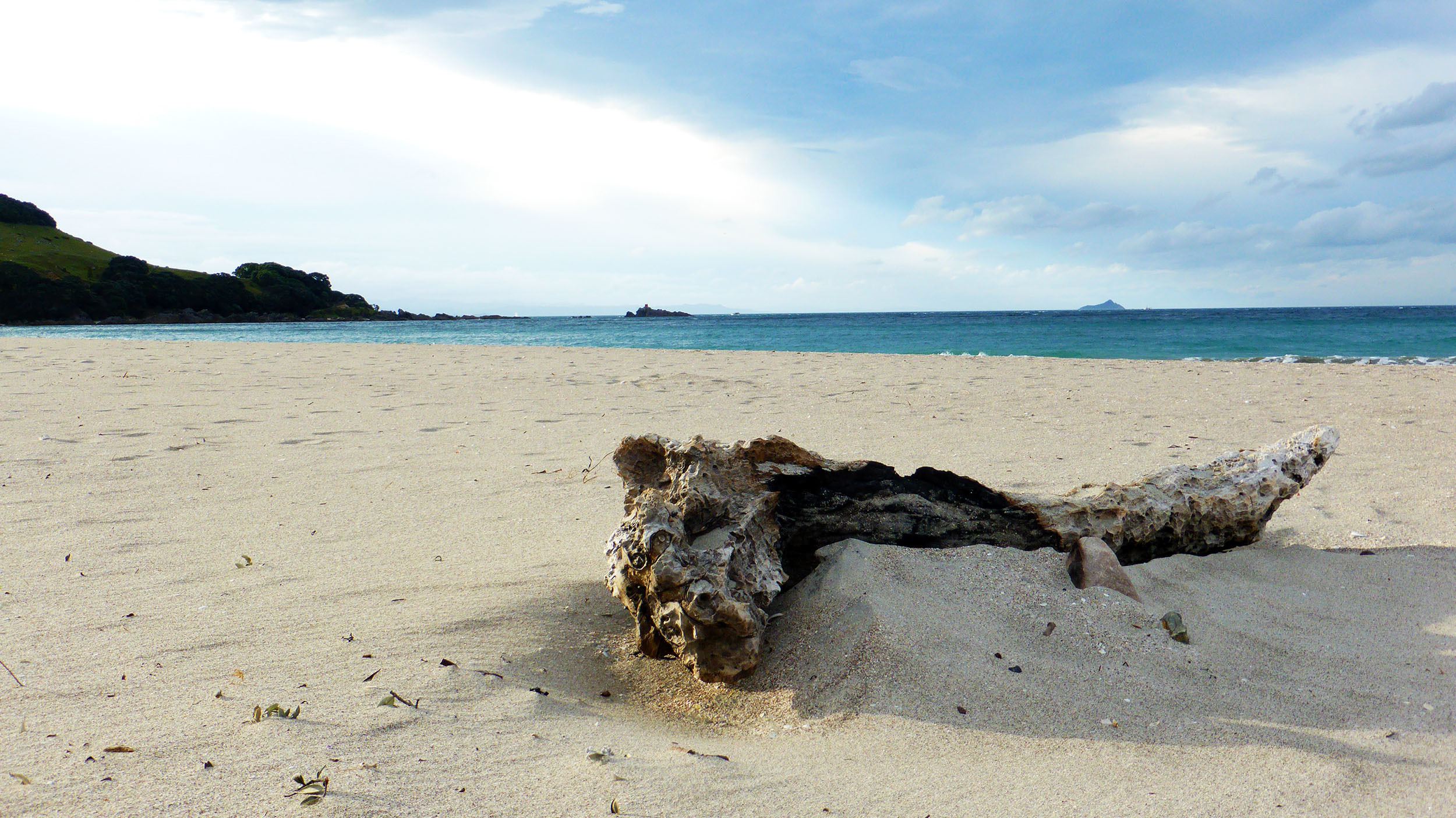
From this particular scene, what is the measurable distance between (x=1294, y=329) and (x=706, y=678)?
149 ft

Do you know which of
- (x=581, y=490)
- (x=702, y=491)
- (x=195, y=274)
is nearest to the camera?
(x=702, y=491)

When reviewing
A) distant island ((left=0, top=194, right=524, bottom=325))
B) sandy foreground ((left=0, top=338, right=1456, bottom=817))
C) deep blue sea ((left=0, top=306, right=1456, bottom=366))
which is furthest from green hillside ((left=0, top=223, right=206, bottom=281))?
sandy foreground ((left=0, top=338, right=1456, bottom=817))

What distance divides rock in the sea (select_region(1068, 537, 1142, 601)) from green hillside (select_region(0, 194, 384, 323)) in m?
66.0

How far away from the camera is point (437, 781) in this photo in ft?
6.49

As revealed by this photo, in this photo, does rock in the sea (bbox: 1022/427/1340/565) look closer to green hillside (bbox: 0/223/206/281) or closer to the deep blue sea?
the deep blue sea

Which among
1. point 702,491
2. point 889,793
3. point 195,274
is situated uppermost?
point 195,274

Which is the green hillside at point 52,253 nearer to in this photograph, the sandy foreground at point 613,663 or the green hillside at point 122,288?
the green hillside at point 122,288

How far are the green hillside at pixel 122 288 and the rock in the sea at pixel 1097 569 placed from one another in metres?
66.0

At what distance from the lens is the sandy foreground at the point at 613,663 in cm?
202

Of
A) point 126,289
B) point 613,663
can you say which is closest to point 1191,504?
point 613,663

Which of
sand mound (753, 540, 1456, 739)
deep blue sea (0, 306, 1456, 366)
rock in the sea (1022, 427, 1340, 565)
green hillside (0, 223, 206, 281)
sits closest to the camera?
sand mound (753, 540, 1456, 739)

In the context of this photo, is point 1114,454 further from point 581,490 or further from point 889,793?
point 889,793

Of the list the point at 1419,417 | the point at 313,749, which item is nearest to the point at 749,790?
the point at 313,749

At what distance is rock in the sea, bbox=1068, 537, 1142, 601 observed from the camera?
3123 mm
